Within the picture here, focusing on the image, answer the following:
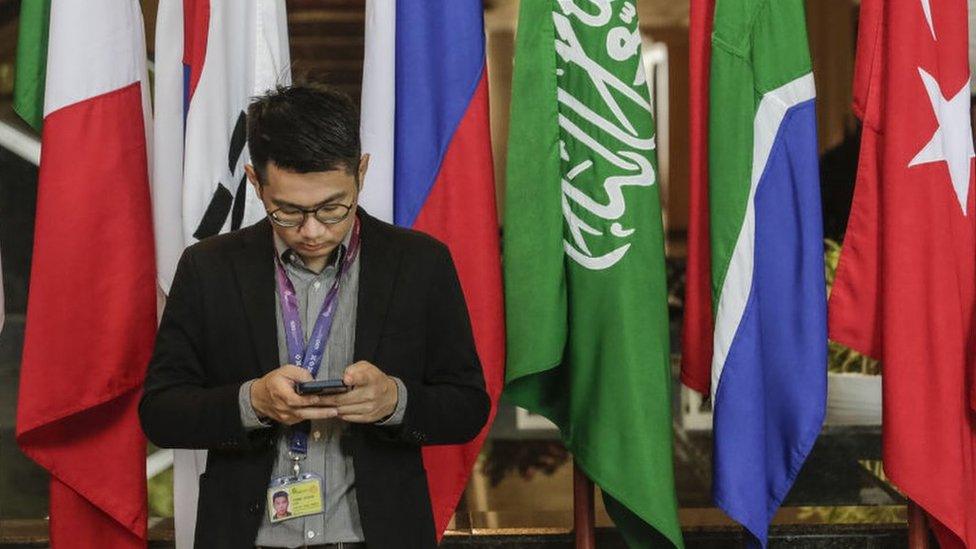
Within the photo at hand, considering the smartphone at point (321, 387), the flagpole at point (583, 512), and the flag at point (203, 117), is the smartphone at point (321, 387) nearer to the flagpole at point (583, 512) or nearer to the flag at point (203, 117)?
the flag at point (203, 117)

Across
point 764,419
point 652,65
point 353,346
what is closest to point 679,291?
point 652,65

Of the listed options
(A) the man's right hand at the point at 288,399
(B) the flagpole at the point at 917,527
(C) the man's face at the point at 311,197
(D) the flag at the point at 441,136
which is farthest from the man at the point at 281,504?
(B) the flagpole at the point at 917,527

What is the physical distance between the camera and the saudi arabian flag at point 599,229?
8.63 feet

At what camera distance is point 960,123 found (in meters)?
2.62

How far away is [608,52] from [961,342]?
3.13 feet

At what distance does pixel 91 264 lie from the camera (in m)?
2.64

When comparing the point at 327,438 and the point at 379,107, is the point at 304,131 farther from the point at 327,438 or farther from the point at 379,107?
the point at 379,107

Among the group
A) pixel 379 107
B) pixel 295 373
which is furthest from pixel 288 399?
pixel 379 107

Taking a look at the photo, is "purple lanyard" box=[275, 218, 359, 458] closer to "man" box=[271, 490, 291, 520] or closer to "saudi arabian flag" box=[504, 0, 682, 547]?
"man" box=[271, 490, 291, 520]

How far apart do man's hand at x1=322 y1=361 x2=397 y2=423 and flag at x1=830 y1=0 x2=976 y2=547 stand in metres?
1.28

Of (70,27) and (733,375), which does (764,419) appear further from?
(70,27)

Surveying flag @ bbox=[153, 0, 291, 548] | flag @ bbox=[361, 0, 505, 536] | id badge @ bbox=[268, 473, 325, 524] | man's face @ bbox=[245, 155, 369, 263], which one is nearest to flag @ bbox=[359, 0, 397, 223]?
flag @ bbox=[361, 0, 505, 536]

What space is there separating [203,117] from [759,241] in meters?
1.19

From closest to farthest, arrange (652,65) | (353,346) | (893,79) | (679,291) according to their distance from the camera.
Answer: (353,346) → (893,79) → (679,291) → (652,65)
